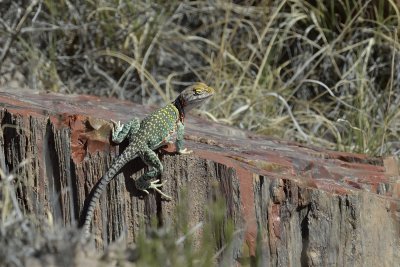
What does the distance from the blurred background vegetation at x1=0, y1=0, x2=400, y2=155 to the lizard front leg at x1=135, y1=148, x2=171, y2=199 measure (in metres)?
3.01

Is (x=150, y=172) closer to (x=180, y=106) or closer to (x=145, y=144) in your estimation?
(x=145, y=144)

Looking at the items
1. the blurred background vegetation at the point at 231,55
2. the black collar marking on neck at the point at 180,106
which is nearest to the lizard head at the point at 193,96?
the black collar marking on neck at the point at 180,106

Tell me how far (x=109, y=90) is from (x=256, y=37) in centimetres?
160

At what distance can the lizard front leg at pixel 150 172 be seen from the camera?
4.66 m

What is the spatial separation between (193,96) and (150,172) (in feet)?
3.01

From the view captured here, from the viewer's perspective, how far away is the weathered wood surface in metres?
4.65

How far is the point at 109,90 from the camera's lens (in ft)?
27.6

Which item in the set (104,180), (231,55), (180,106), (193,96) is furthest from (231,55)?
(104,180)

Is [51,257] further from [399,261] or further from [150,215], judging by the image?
[399,261]

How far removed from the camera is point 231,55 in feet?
27.3

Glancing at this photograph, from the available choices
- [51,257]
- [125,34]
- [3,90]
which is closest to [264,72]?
[125,34]

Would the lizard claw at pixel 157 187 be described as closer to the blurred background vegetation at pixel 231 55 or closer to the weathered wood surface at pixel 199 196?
the weathered wood surface at pixel 199 196

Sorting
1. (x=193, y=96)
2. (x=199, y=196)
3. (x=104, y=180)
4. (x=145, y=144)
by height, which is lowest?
(x=199, y=196)

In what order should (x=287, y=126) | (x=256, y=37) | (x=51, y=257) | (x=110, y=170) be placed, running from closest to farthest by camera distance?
1. (x=51, y=257)
2. (x=110, y=170)
3. (x=287, y=126)
4. (x=256, y=37)
